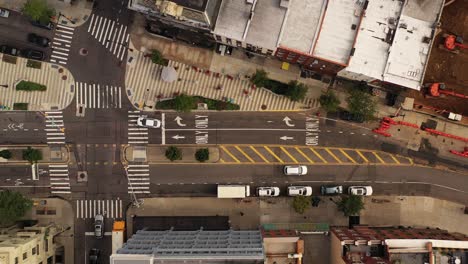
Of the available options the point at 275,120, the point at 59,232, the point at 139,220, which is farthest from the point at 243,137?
the point at 59,232

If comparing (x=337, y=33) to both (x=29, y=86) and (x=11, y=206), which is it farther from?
(x=11, y=206)

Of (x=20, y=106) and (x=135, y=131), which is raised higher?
(x=20, y=106)

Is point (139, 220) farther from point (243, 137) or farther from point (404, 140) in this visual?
point (404, 140)

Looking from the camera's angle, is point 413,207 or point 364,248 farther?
point 413,207

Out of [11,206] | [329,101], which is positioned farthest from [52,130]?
[329,101]

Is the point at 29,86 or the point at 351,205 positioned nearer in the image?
the point at 351,205

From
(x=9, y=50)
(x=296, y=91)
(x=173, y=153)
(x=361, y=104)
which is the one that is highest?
(x=296, y=91)

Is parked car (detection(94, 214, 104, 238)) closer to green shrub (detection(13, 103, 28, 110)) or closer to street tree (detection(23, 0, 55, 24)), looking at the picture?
green shrub (detection(13, 103, 28, 110))
